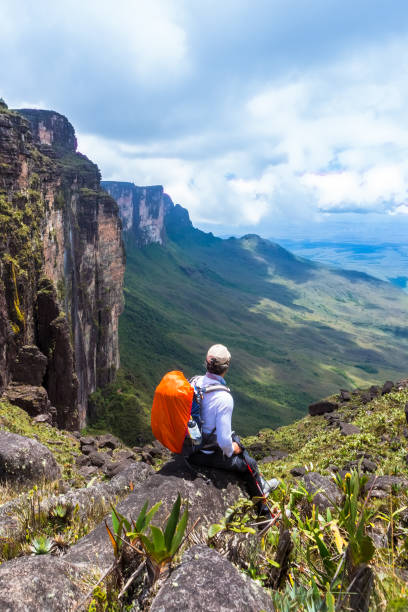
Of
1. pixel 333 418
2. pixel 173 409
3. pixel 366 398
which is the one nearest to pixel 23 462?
pixel 173 409

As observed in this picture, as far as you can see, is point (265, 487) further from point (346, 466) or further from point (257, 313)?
point (257, 313)

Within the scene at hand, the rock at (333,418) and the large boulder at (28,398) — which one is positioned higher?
the large boulder at (28,398)

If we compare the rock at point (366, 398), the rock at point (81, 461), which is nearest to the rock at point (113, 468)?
the rock at point (81, 461)

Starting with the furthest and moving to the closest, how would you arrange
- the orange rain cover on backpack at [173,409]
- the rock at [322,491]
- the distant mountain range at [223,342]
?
the distant mountain range at [223,342], the rock at [322,491], the orange rain cover on backpack at [173,409]

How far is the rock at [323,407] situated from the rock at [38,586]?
2279cm

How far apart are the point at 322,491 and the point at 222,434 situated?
1.84 metres

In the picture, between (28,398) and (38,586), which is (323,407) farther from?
(38,586)

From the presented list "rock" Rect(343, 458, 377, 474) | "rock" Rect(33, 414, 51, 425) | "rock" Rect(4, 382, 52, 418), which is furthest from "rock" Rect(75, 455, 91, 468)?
"rock" Rect(343, 458, 377, 474)

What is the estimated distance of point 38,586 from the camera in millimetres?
3152

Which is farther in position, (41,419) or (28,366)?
(28,366)

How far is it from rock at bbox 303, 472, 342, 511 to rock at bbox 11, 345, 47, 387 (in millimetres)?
18469

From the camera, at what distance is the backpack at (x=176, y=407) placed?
197 inches

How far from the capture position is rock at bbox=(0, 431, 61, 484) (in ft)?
24.5

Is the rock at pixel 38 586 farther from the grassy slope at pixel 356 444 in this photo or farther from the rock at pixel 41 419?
the rock at pixel 41 419
